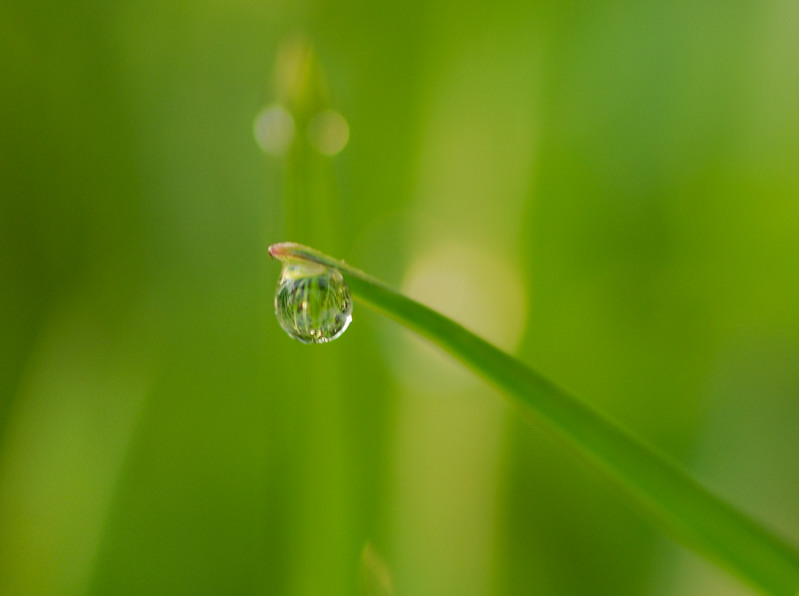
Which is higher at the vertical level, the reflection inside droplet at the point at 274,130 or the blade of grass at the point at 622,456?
the reflection inside droplet at the point at 274,130

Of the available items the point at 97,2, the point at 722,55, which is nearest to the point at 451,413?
the point at 722,55

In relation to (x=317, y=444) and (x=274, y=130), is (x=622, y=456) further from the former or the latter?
(x=274, y=130)

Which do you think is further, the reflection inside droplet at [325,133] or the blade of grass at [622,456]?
the reflection inside droplet at [325,133]

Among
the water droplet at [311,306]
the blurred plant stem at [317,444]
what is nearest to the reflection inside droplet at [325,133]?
the blurred plant stem at [317,444]

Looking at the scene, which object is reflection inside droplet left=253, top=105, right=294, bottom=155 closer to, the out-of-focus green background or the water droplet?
the out-of-focus green background

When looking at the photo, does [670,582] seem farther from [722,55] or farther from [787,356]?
[722,55]

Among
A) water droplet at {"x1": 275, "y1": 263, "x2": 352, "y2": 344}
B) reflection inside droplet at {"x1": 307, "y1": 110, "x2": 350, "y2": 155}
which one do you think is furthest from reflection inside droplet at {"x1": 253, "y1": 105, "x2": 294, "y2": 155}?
water droplet at {"x1": 275, "y1": 263, "x2": 352, "y2": 344}

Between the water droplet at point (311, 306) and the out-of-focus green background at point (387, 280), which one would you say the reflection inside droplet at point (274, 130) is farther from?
the water droplet at point (311, 306)
